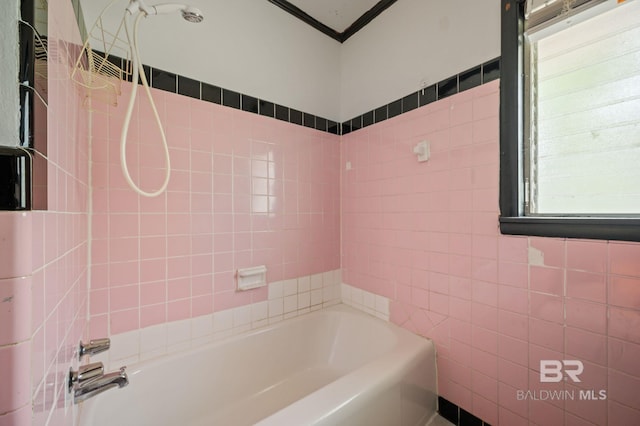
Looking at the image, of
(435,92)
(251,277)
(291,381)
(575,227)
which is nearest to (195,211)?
(251,277)

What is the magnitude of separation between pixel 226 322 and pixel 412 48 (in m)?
1.94

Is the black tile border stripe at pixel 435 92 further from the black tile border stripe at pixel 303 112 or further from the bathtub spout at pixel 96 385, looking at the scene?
the bathtub spout at pixel 96 385

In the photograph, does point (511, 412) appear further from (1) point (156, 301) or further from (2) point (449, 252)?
(1) point (156, 301)

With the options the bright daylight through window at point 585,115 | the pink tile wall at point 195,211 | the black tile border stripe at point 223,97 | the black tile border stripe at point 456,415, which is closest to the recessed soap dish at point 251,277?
the pink tile wall at point 195,211

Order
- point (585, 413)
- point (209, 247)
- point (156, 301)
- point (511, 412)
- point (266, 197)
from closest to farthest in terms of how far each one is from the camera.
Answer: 1. point (585, 413)
2. point (511, 412)
3. point (156, 301)
4. point (209, 247)
5. point (266, 197)

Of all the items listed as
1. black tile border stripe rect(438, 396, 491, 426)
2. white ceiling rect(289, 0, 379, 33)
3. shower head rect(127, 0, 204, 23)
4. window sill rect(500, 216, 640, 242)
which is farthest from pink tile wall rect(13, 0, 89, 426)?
black tile border stripe rect(438, 396, 491, 426)

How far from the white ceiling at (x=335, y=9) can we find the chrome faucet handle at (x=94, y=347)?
2.06m

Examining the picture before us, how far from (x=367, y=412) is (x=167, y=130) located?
1.55 m

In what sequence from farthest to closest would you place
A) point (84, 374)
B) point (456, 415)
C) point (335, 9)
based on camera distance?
point (335, 9)
point (456, 415)
point (84, 374)

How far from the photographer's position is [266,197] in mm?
1576

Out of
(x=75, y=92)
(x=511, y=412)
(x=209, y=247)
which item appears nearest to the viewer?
(x=75, y=92)

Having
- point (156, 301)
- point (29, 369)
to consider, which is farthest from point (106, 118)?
point (29, 369)

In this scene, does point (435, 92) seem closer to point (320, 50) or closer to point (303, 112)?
point (303, 112)

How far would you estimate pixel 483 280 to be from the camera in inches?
46.1
